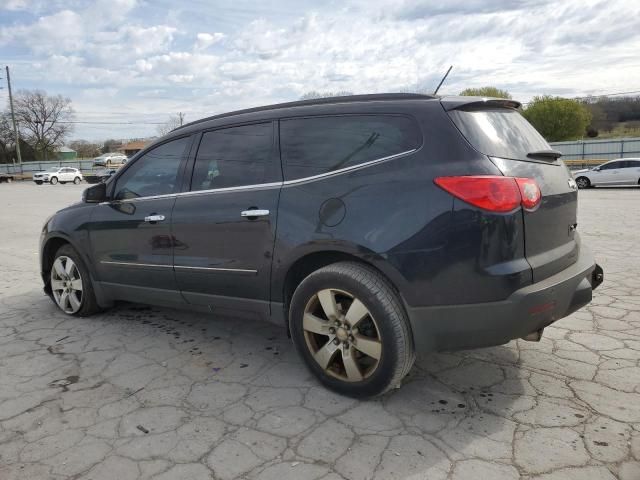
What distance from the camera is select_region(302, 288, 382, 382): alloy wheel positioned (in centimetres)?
294

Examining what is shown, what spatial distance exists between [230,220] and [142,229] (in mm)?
1024

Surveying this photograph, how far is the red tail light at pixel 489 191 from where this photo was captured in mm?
2621

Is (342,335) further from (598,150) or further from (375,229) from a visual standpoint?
(598,150)

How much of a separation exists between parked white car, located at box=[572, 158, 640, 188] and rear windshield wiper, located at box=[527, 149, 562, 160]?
20.8 meters

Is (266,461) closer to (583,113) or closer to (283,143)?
(283,143)

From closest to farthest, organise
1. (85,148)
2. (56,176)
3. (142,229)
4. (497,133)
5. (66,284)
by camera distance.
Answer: (497,133) < (142,229) < (66,284) < (56,176) < (85,148)

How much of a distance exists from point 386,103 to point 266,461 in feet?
6.73

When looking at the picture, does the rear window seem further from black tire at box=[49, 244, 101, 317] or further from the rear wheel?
the rear wheel

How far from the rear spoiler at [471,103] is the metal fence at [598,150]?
32841 mm

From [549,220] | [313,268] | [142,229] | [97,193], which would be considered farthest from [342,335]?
[97,193]

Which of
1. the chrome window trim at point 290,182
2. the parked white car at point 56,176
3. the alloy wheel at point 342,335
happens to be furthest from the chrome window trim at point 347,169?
the parked white car at point 56,176

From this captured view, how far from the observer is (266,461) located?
2496mm

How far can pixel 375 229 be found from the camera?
9.27 ft

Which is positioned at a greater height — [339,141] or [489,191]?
[339,141]
